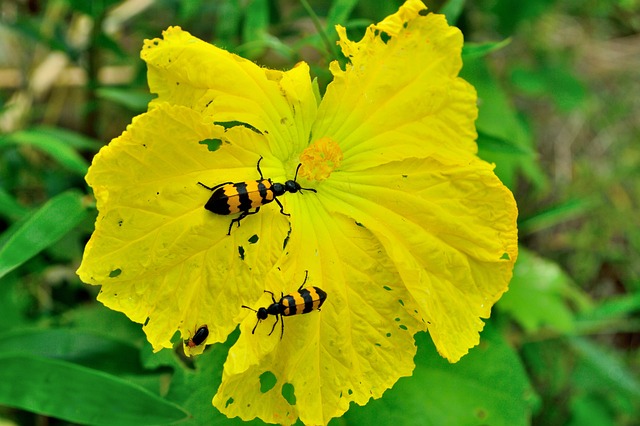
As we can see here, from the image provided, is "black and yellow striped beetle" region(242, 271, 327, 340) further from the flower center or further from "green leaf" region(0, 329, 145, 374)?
"green leaf" region(0, 329, 145, 374)

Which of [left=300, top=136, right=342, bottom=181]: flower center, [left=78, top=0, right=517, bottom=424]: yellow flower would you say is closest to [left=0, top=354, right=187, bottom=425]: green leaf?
[left=78, top=0, right=517, bottom=424]: yellow flower

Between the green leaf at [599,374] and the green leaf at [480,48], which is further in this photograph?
the green leaf at [599,374]

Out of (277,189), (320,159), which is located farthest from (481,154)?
(277,189)

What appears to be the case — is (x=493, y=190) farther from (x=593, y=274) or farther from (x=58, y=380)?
(x=593, y=274)

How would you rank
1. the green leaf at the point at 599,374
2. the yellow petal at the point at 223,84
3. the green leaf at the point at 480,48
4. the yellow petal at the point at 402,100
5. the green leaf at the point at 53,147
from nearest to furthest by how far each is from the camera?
the yellow petal at the point at 223,84 → the yellow petal at the point at 402,100 → the green leaf at the point at 480,48 → the green leaf at the point at 53,147 → the green leaf at the point at 599,374

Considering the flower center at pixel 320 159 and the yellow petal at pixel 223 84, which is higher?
the yellow petal at pixel 223 84

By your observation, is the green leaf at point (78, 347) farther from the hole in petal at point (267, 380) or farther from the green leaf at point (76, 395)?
the hole in petal at point (267, 380)

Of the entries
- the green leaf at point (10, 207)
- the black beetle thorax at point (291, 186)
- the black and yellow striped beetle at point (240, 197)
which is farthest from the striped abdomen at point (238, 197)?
the green leaf at point (10, 207)
